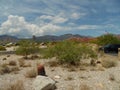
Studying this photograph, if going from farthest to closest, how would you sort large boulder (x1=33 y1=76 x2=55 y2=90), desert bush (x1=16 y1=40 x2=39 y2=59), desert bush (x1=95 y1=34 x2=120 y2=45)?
1. desert bush (x1=95 y1=34 x2=120 y2=45)
2. desert bush (x1=16 y1=40 x2=39 y2=59)
3. large boulder (x1=33 y1=76 x2=55 y2=90)

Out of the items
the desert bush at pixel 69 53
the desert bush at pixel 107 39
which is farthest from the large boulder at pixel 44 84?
the desert bush at pixel 107 39

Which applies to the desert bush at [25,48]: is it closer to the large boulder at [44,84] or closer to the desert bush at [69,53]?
the desert bush at [69,53]

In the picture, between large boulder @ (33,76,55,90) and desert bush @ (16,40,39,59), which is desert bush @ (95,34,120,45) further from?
large boulder @ (33,76,55,90)

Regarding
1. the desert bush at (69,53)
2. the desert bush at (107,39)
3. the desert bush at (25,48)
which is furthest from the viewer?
the desert bush at (107,39)

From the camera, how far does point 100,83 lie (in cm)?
1483

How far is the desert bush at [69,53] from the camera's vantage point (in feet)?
79.5

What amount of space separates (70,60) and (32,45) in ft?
51.2

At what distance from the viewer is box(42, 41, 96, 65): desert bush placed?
2423 centimetres

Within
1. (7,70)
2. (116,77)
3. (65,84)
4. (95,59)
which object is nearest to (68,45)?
(95,59)

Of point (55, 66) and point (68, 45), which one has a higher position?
point (68, 45)

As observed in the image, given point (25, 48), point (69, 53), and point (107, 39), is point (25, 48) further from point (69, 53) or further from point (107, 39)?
point (107, 39)

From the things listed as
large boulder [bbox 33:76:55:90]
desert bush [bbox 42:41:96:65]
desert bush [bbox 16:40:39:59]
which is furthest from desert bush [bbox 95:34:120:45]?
large boulder [bbox 33:76:55:90]

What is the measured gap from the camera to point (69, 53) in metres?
24.2

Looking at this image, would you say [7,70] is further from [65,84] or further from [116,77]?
[116,77]
